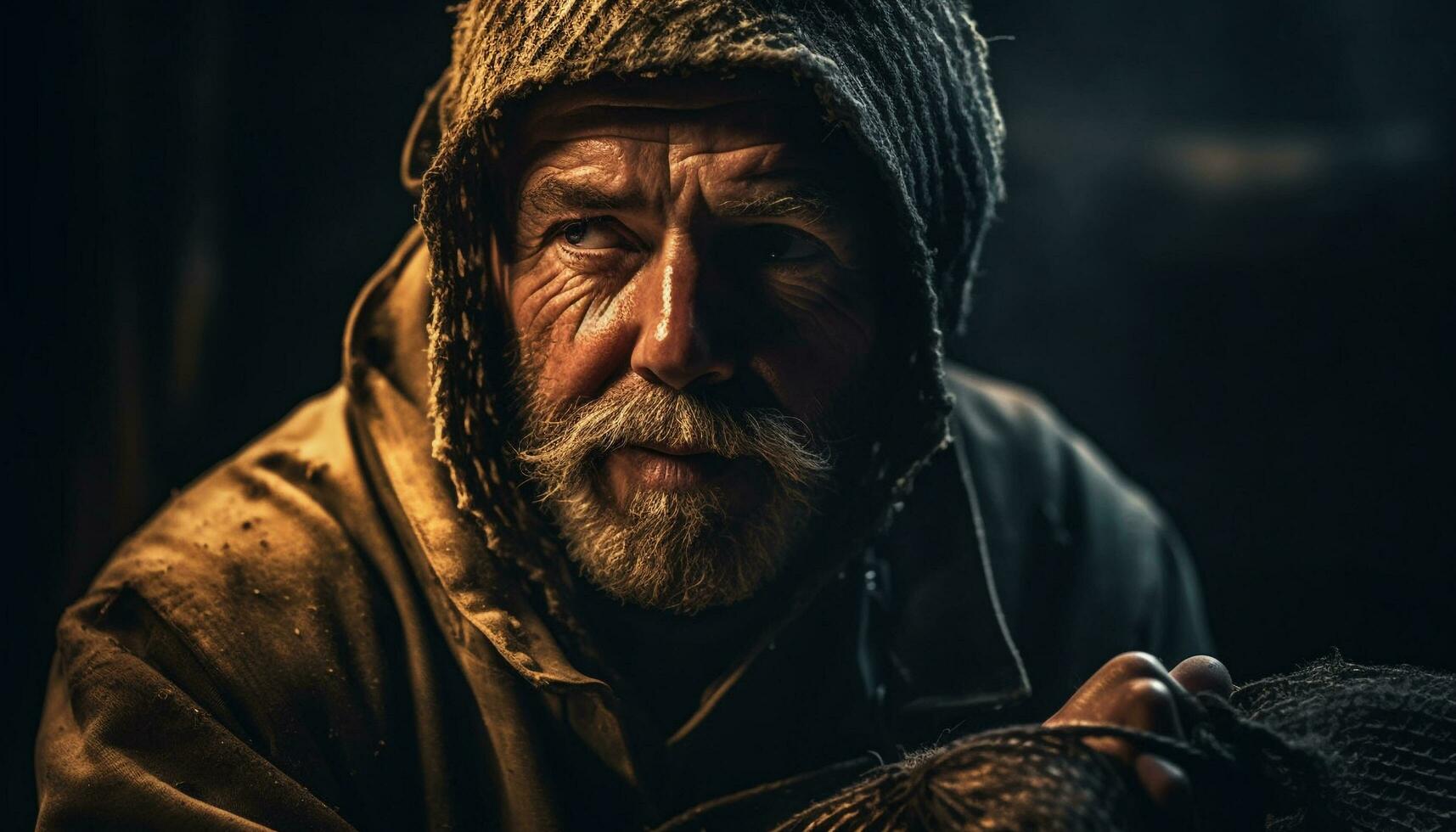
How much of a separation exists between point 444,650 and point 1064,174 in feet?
6.47

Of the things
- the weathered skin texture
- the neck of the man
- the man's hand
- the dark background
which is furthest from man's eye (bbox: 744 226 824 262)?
the dark background

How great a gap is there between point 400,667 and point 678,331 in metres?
0.60

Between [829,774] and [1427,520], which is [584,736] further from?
→ [1427,520]

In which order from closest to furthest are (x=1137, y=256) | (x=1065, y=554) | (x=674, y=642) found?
(x=674, y=642) → (x=1065, y=554) → (x=1137, y=256)

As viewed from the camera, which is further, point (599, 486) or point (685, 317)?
point (599, 486)

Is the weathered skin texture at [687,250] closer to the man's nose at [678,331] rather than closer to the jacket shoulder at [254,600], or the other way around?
the man's nose at [678,331]

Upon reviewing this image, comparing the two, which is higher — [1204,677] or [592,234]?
[592,234]

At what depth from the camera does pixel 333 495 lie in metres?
1.70

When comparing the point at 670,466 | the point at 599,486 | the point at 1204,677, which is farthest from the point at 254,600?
the point at 1204,677

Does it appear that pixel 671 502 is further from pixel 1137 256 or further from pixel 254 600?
pixel 1137 256

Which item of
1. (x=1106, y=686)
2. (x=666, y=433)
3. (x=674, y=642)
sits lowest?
(x=674, y=642)

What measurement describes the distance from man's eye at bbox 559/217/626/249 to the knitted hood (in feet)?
0.52

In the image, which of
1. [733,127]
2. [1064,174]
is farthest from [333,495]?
[1064,174]

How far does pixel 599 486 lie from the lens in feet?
5.22
